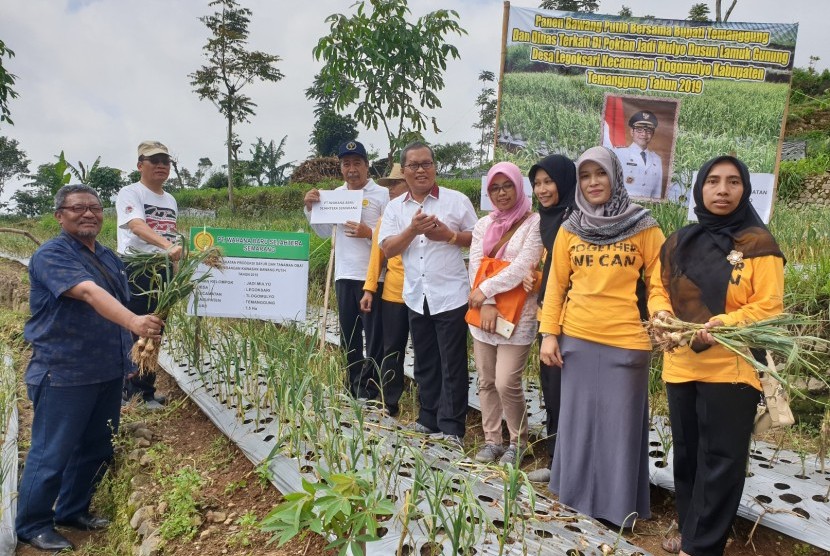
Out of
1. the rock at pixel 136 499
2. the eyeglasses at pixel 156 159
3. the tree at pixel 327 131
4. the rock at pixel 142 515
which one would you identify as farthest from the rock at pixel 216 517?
the tree at pixel 327 131

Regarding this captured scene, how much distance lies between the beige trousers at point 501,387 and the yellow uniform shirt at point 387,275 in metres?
0.64

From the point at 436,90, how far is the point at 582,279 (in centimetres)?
425

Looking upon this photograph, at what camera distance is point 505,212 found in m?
2.85

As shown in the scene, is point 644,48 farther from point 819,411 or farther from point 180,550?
point 180,550

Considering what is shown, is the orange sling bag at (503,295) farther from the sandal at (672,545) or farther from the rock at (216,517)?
the rock at (216,517)

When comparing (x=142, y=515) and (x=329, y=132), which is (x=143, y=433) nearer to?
(x=142, y=515)

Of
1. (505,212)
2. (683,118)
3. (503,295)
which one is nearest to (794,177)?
(683,118)

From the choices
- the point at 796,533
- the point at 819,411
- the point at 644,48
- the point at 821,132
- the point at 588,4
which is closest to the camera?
the point at 796,533

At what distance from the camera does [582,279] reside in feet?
7.69

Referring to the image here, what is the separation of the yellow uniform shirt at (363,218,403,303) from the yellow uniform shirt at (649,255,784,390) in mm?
1630

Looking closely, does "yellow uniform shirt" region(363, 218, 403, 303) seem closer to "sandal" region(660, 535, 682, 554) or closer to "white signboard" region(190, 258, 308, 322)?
"white signboard" region(190, 258, 308, 322)

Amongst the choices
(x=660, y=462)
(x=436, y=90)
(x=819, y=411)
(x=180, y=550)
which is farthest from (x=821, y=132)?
(x=180, y=550)

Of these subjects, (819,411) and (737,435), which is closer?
(737,435)

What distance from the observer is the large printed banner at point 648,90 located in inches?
190
